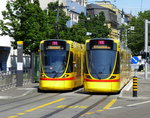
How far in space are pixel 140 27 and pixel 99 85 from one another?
94.2 meters

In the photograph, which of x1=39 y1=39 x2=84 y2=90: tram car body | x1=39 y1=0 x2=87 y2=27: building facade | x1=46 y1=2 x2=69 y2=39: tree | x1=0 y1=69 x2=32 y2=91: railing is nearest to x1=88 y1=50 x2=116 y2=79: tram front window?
x1=39 y1=39 x2=84 y2=90: tram car body

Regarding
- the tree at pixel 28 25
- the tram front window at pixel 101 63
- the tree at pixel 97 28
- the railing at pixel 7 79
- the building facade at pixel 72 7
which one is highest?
the building facade at pixel 72 7

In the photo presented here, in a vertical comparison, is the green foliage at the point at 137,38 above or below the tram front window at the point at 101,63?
above

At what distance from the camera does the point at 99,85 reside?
2409cm

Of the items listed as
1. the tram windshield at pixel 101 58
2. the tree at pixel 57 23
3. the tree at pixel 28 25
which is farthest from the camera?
the tree at pixel 57 23

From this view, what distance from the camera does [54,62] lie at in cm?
2577

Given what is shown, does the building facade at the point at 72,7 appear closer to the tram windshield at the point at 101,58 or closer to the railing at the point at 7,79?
the railing at the point at 7,79

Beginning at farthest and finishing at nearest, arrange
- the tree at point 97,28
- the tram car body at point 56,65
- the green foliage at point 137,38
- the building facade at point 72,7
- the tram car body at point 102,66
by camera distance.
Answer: the green foliage at point 137,38 → the building facade at point 72,7 → the tree at point 97,28 → the tram car body at point 56,65 → the tram car body at point 102,66

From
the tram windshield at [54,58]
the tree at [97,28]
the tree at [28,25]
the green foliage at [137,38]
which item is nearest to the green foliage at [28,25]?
the tree at [28,25]

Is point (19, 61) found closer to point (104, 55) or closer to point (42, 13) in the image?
point (104, 55)

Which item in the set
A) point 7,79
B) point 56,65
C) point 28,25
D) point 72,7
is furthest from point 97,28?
point 56,65

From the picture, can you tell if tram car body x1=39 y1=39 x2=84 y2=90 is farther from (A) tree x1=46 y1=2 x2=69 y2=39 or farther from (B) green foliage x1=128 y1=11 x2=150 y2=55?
(B) green foliage x1=128 y1=11 x2=150 y2=55

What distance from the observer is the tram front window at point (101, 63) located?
24219 mm

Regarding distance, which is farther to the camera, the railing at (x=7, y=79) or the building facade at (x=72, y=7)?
the building facade at (x=72, y=7)
